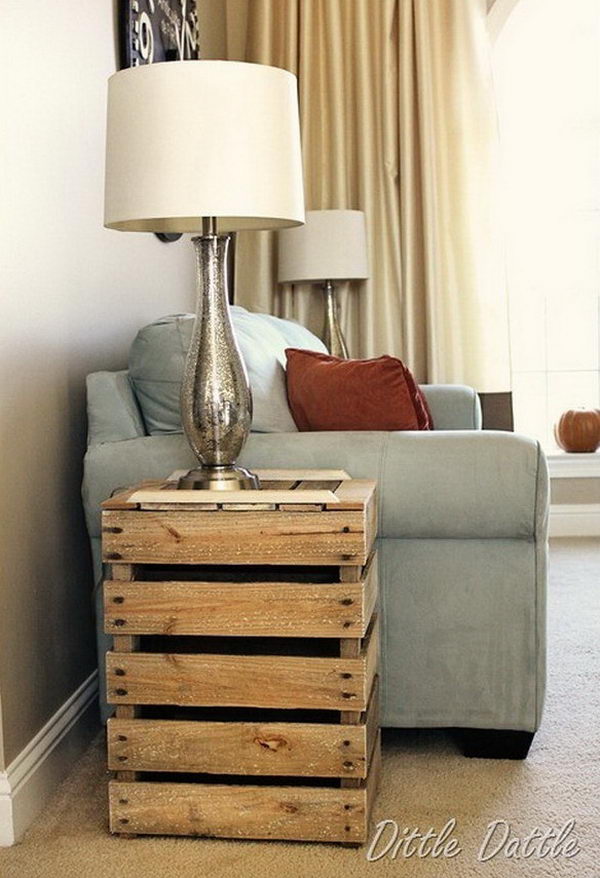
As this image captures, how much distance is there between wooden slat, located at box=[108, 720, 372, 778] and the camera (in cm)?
193

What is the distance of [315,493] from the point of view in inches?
77.7

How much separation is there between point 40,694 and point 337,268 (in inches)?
93.9

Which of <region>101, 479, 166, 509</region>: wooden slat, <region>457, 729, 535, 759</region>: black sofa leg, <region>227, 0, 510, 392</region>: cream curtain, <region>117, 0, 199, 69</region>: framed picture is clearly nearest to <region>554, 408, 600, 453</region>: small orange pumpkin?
<region>227, 0, 510, 392</region>: cream curtain

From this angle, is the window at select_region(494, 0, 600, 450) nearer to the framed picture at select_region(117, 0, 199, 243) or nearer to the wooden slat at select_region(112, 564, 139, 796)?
the framed picture at select_region(117, 0, 199, 243)

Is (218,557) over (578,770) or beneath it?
over

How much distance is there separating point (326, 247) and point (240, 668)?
2.53 meters

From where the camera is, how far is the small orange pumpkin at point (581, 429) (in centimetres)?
481

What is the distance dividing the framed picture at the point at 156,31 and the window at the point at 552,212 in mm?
1728

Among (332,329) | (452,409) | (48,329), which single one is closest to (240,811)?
(48,329)

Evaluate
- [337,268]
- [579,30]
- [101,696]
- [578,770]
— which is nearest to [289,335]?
[337,268]

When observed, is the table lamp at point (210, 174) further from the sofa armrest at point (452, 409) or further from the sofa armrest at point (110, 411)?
the sofa armrest at point (452, 409)

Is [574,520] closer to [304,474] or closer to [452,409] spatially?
[452,409]

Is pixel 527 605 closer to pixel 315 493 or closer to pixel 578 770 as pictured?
pixel 578 770

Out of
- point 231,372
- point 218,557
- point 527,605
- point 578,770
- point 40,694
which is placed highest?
point 231,372
